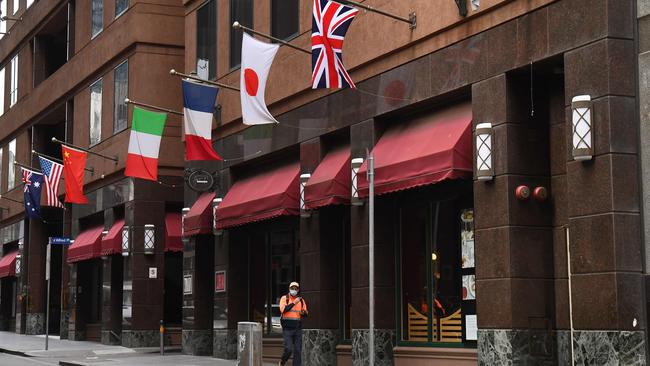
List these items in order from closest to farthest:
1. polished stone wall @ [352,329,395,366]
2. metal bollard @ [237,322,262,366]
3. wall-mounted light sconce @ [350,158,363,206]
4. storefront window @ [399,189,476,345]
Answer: metal bollard @ [237,322,262,366] < storefront window @ [399,189,476,345] < polished stone wall @ [352,329,395,366] < wall-mounted light sconce @ [350,158,363,206]

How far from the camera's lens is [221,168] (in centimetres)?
2766

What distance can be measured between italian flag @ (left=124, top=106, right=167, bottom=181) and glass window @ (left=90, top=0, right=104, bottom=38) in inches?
423

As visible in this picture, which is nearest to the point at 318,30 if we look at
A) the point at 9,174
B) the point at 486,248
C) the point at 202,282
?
the point at 486,248

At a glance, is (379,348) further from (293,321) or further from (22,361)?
(22,361)

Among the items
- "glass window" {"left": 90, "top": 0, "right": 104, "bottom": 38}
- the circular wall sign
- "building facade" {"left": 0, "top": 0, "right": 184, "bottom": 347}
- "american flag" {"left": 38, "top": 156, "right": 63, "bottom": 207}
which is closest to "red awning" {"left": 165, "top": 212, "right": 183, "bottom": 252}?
"building facade" {"left": 0, "top": 0, "right": 184, "bottom": 347}

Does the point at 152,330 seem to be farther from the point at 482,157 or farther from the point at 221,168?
the point at 482,157

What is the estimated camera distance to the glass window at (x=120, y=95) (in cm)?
3353

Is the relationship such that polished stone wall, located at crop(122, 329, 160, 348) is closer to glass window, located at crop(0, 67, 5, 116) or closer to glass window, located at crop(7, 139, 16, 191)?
glass window, located at crop(7, 139, 16, 191)

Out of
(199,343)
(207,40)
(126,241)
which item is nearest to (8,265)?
(126,241)

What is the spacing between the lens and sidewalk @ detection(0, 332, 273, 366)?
84.6 feet

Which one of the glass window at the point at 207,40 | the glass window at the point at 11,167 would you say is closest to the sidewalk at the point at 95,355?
the glass window at the point at 207,40

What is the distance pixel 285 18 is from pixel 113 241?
512 inches

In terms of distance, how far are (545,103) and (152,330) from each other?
65.1ft

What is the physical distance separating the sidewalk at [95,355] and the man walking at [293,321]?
4542mm
